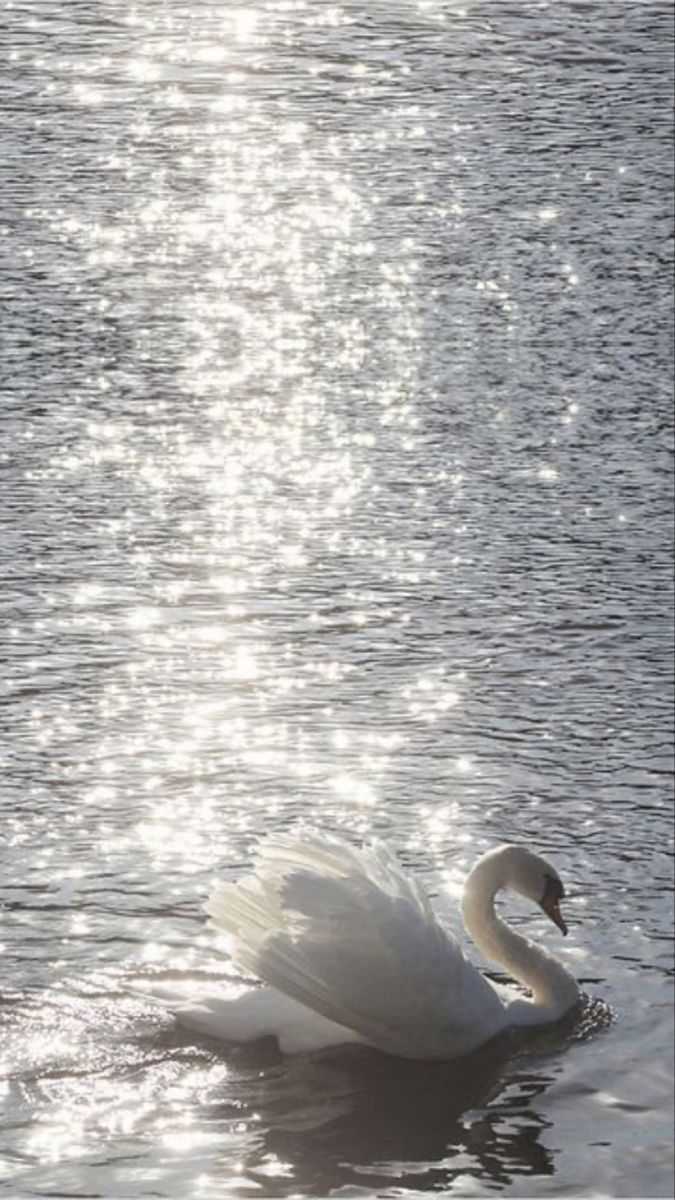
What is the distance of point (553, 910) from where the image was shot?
1262cm

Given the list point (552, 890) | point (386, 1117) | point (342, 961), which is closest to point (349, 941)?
point (342, 961)

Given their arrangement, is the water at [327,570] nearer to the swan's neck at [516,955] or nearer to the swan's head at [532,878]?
the swan's neck at [516,955]

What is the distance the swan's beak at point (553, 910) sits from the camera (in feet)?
41.4

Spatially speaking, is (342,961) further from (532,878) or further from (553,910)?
(553,910)

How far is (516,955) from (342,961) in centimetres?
97

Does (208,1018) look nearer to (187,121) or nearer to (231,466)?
(231,466)

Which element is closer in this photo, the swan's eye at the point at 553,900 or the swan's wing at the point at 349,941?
the swan's wing at the point at 349,941

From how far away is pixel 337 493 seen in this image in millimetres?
18688

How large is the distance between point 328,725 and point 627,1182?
474 centimetres

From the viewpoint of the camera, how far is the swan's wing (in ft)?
38.7

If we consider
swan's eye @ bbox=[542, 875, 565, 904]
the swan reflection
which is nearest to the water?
the swan reflection

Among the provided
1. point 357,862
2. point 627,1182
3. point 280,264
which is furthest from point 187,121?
point 627,1182

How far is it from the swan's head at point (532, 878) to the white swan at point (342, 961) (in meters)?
0.53

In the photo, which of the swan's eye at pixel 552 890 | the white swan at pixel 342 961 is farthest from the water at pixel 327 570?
the swan's eye at pixel 552 890
